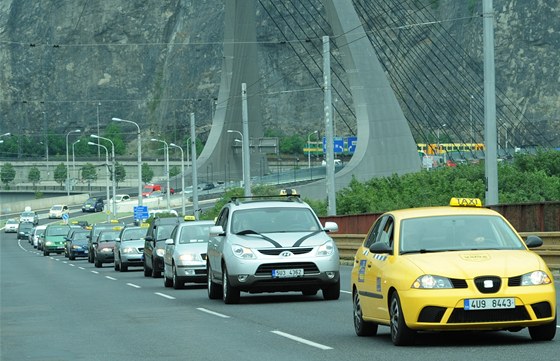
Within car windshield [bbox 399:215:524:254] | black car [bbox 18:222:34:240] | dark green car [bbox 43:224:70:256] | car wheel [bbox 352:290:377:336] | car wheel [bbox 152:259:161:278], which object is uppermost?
car windshield [bbox 399:215:524:254]

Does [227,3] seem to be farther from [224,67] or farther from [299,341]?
[299,341]

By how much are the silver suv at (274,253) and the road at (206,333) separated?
0.35 metres

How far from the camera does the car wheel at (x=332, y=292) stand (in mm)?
21516

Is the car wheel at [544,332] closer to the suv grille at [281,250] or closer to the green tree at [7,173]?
the suv grille at [281,250]

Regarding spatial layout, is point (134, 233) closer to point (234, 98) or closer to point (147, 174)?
point (234, 98)

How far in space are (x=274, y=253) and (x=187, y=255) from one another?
6.82 m

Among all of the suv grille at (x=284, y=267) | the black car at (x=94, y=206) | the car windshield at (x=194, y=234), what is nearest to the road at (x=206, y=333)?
the suv grille at (x=284, y=267)

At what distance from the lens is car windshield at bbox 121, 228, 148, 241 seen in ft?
143

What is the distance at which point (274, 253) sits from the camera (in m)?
21.1

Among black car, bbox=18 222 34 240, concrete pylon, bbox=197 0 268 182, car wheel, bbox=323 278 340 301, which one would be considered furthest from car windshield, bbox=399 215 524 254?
black car, bbox=18 222 34 240

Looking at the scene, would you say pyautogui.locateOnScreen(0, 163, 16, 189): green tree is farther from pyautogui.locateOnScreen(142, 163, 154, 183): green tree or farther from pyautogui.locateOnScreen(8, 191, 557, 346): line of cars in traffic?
pyautogui.locateOnScreen(8, 191, 557, 346): line of cars in traffic

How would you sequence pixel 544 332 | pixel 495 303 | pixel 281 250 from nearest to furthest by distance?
pixel 495 303 → pixel 544 332 → pixel 281 250

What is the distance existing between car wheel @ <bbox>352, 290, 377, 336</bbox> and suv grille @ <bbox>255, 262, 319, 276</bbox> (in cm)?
625

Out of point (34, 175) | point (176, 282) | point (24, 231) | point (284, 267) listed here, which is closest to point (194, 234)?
point (176, 282)
